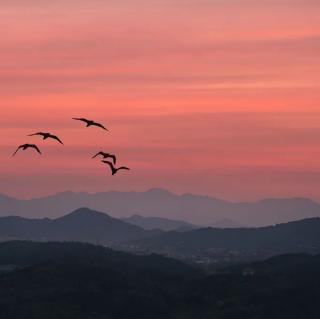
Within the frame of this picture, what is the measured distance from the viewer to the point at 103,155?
417 feet

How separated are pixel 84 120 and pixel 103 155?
6.03 m

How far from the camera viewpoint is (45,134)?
127 meters

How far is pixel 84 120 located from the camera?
12431cm

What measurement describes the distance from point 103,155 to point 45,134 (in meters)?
8.66

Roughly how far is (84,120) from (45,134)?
6.68 m
